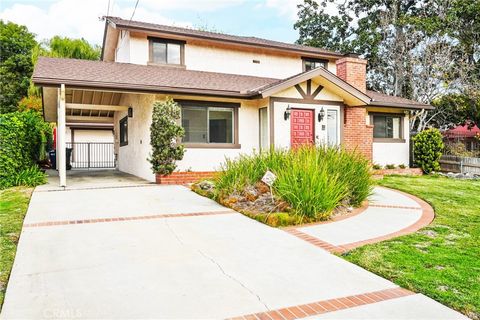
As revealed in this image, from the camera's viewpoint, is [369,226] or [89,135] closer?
[369,226]

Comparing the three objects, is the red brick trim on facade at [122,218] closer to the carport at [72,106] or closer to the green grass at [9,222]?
the green grass at [9,222]

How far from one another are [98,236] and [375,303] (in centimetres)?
378

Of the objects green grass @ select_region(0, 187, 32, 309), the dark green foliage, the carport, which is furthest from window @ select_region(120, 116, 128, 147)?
green grass @ select_region(0, 187, 32, 309)

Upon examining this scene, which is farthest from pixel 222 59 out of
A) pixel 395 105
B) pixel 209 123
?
pixel 395 105

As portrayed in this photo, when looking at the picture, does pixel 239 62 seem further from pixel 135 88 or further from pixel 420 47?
pixel 420 47

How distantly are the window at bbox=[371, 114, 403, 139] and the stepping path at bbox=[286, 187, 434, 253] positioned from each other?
8.22 metres

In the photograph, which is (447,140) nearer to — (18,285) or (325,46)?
(325,46)

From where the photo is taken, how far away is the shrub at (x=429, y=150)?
15805mm

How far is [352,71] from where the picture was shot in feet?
49.3

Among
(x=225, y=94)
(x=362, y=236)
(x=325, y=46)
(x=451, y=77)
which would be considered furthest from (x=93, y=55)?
(x=362, y=236)

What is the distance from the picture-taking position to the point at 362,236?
5.61 metres

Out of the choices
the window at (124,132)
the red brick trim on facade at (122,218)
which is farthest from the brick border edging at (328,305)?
the window at (124,132)

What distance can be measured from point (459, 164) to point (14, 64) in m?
34.6

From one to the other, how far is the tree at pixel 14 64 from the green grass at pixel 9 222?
2632 centimetres
